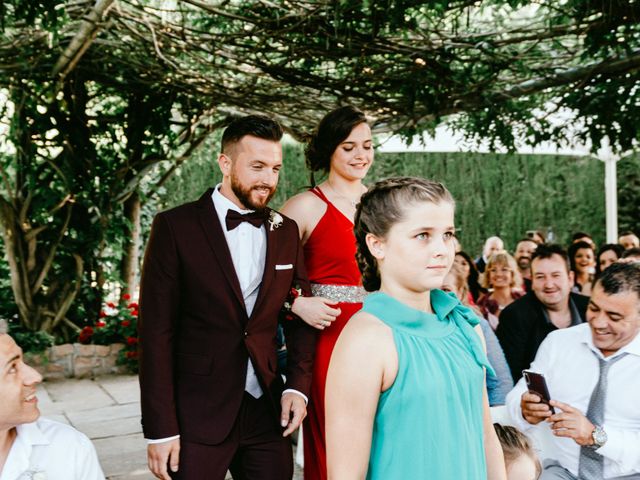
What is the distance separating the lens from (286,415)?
96.0 inches

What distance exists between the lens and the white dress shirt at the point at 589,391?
2750 millimetres

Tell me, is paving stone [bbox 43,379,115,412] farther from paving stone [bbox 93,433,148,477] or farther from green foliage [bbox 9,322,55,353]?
paving stone [bbox 93,433,148,477]

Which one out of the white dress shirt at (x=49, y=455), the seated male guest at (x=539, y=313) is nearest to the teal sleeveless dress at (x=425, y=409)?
the white dress shirt at (x=49, y=455)

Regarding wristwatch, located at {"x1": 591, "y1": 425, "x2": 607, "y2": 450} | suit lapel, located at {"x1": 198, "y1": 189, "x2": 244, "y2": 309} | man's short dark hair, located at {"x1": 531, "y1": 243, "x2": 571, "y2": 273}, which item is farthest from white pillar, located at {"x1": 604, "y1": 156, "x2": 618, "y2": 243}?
suit lapel, located at {"x1": 198, "y1": 189, "x2": 244, "y2": 309}

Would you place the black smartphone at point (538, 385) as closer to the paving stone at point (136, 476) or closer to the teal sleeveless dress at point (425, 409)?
the teal sleeveless dress at point (425, 409)

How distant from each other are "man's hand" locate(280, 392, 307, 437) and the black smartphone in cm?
86

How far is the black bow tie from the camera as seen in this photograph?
8.12 ft

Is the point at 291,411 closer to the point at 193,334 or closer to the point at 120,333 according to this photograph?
the point at 193,334

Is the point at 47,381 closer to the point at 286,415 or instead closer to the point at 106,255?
the point at 106,255

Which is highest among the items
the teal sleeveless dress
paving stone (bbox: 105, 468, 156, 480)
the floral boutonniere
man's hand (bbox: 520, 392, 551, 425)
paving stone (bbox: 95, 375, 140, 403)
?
the floral boutonniere

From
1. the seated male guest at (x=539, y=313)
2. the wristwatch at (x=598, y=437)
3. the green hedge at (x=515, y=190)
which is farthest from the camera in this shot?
the green hedge at (x=515, y=190)

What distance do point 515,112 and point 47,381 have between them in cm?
521

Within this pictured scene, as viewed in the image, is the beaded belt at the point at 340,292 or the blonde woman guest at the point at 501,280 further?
the blonde woman guest at the point at 501,280

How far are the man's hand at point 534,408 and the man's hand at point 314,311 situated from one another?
82 centimetres
